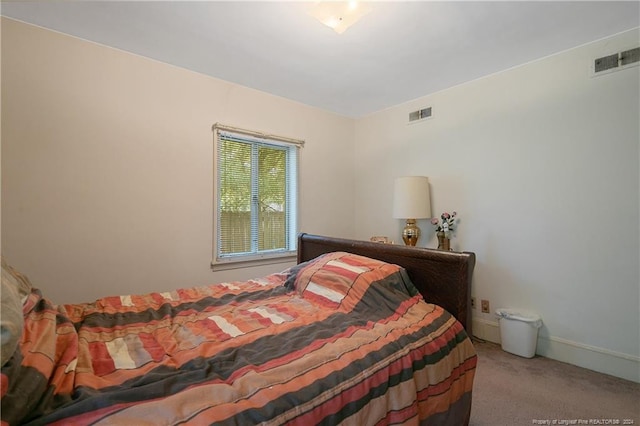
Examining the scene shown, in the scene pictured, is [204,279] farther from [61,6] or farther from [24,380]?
[61,6]

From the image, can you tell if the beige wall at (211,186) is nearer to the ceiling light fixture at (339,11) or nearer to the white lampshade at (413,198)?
the white lampshade at (413,198)

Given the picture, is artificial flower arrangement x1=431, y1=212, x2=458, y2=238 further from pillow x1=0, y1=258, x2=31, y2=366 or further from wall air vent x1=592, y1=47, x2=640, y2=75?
pillow x1=0, y1=258, x2=31, y2=366

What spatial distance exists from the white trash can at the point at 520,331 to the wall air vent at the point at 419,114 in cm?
213

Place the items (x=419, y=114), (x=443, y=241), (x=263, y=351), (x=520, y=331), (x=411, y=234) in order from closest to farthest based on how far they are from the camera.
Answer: (x=263, y=351)
(x=520, y=331)
(x=443, y=241)
(x=411, y=234)
(x=419, y=114)

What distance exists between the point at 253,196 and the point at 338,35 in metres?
1.75

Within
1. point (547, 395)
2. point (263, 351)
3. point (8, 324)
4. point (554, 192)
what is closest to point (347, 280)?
point (263, 351)

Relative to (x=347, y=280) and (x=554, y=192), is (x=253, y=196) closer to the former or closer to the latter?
(x=347, y=280)

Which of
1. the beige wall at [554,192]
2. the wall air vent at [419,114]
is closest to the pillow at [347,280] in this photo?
the beige wall at [554,192]

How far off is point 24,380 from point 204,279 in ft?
6.76

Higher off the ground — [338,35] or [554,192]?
[338,35]

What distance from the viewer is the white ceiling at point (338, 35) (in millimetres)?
1858

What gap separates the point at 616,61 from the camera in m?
2.14

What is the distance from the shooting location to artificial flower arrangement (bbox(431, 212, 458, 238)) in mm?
2953

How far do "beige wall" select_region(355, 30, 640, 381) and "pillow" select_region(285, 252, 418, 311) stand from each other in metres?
1.58
